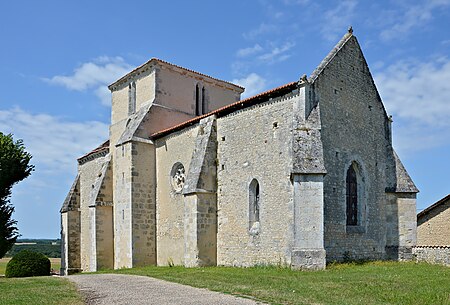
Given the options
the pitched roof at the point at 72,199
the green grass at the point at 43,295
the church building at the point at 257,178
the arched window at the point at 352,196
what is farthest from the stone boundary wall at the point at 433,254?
the pitched roof at the point at 72,199

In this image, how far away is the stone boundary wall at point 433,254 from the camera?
1805cm

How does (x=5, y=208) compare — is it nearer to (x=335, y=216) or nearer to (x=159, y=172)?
(x=159, y=172)

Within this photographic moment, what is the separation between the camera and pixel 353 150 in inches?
731

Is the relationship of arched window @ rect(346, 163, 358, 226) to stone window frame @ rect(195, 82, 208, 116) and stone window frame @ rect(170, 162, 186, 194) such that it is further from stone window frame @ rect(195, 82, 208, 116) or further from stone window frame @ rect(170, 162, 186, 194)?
stone window frame @ rect(195, 82, 208, 116)

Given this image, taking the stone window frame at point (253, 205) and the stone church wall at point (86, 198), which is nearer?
the stone window frame at point (253, 205)

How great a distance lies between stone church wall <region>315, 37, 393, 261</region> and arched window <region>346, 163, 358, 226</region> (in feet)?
0.64

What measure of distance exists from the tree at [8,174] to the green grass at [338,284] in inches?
603

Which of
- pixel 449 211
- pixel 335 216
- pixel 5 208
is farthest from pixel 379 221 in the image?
pixel 5 208

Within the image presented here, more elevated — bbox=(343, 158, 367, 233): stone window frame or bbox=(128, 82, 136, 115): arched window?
bbox=(128, 82, 136, 115): arched window

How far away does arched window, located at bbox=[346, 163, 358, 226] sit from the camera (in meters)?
18.3

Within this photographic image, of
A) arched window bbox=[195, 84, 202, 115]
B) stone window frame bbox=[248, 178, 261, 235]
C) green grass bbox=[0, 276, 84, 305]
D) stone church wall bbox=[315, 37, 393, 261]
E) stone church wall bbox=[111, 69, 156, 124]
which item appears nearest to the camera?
green grass bbox=[0, 276, 84, 305]

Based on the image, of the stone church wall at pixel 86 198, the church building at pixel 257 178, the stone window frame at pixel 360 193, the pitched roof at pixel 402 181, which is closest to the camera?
the church building at pixel 257 178

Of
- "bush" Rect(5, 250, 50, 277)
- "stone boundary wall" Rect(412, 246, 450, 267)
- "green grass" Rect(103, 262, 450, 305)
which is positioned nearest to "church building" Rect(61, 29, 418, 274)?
"stone boundary wall" Rect(412, 246, 450, 267)

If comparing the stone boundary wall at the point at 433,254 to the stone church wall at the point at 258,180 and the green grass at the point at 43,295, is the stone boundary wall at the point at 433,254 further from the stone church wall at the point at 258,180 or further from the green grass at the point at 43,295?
the green grass at the point at 43,295
